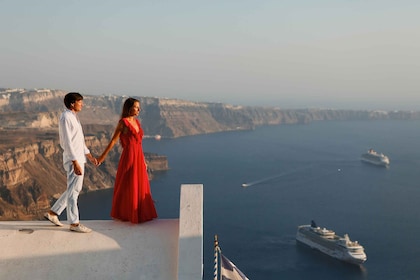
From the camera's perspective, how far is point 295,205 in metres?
83.8

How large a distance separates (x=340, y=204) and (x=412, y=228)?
16751mm

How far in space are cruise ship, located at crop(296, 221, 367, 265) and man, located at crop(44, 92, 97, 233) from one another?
173 ft

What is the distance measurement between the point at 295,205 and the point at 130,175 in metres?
78.3

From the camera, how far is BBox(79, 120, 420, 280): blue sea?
55.7 metres

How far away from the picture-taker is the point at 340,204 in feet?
282

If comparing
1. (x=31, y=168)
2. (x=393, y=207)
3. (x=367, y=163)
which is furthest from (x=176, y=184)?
(x=367, y=163)

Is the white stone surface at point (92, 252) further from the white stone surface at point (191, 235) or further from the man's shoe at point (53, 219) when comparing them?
the white stone surface at point (191, 235)

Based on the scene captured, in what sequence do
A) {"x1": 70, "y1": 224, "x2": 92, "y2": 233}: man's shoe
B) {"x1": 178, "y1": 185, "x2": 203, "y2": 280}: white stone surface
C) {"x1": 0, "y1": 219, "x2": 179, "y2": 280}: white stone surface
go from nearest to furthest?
{"x1": 178, "y1": 185, "x2": 203, "y2": 280}: white stone surface
{"x1": 0, "y1": 219, "x2": 179, "y2": 280}: white stone surface
{"x1": 70, "y1": 224, "x2": 92, "y2": 233}: man's shoe

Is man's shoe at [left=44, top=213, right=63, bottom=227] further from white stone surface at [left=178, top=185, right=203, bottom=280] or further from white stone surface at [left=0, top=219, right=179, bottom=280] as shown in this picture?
white stone surface at [left=178, top=185, right=203, bottom=280]

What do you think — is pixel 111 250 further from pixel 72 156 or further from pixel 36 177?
pixel 36 177

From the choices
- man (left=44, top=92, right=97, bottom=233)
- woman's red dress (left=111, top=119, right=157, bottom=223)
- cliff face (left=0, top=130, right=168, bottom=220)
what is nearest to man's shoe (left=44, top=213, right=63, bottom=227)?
man (left=44, top=92, right=97, bottom=233)

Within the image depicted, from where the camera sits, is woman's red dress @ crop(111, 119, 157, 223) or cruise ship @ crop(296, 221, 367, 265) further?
cruise ship @ crop(296, 221, 367, 265)

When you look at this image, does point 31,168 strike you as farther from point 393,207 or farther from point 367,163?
point 367,163

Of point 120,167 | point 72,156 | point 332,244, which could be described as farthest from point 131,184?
point 332,244
